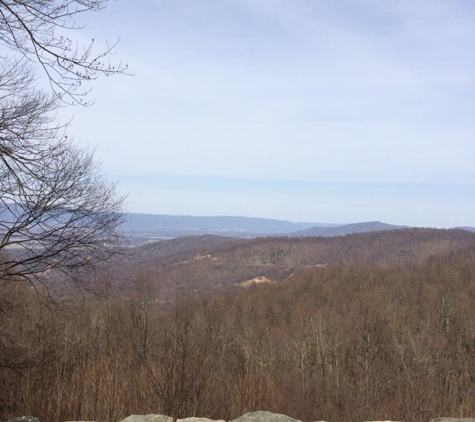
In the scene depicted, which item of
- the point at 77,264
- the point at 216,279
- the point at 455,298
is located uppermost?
the point at 77,264

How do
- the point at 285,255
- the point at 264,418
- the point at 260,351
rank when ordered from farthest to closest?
the point at 285,255 → the point at 260,351 → the point at 264,418

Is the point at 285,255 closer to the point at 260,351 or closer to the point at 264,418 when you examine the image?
the point at 260,351

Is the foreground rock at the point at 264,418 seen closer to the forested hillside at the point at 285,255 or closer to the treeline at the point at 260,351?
the treeline at the point at 260,351

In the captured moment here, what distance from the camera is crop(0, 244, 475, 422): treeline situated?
23.2 feet

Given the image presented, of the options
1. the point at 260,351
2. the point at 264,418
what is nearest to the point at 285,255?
the point at 260,351

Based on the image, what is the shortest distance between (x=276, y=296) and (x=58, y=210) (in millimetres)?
71410

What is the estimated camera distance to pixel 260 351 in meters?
34.7

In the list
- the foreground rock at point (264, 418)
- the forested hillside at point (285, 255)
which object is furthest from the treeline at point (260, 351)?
the forested hillside at point (285, 255)

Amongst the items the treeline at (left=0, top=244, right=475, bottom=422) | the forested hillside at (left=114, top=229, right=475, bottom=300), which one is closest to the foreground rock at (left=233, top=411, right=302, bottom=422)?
the treeline at (left=0, top=244, right=475, bottom=422)

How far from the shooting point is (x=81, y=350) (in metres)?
16.0

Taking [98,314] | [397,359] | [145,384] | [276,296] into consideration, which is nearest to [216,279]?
[276,296]

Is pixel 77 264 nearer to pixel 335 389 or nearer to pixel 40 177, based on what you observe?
pixel 40 177

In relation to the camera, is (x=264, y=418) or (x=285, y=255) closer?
(x=264, y=418)

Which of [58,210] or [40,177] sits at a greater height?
[40,177]
